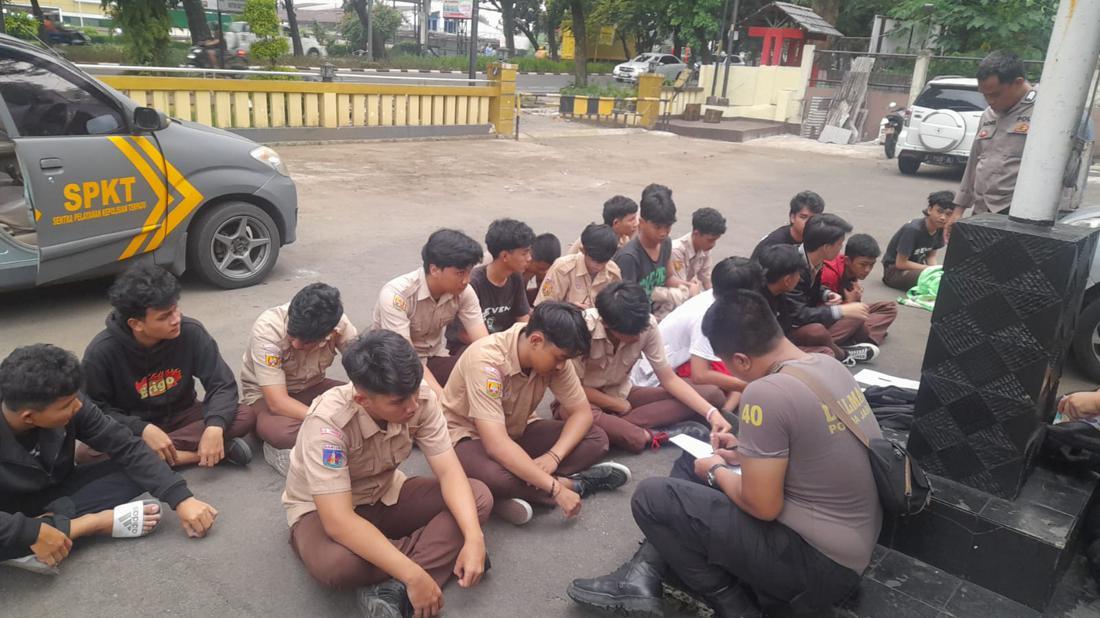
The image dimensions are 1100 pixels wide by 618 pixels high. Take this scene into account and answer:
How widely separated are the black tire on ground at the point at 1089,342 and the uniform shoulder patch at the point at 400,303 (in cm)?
413

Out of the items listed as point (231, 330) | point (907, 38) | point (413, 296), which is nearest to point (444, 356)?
point (413, 296)

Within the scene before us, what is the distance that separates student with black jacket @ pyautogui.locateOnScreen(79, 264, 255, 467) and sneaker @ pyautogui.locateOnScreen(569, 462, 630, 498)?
58.3 inches

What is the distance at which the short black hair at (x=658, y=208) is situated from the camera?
186 inches

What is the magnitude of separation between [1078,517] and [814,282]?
2.33 metres

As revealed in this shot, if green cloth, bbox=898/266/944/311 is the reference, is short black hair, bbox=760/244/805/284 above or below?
above

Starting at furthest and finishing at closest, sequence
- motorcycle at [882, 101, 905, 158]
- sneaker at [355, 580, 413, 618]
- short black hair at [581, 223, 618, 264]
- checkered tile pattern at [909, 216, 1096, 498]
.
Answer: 1. motorcycle at [882, 101, 905, 158]
2. short black hair at [581, 223, 618, 264]
3. checkered tile pattern at [909, 216, 1096, 498]
4. sneaker at [355, 580, 413, 618]

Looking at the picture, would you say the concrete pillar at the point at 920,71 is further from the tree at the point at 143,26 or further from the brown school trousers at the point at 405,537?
the brown school trousers at the point at 405,537

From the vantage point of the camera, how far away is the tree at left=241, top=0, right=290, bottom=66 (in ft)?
50.8

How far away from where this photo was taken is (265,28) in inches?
621

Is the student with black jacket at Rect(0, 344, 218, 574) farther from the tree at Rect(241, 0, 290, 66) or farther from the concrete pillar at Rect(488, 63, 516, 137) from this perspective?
the tree at Rect(241, 0, 290, 66)

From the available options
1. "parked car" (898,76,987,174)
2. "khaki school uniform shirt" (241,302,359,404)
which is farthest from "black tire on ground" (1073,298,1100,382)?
"parked car" (898,76,987,174)

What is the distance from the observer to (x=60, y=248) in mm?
4758

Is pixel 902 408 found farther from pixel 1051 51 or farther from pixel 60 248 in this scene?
pixel 60 248

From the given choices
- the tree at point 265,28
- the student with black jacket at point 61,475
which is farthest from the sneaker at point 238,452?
the tree at point 265,28
